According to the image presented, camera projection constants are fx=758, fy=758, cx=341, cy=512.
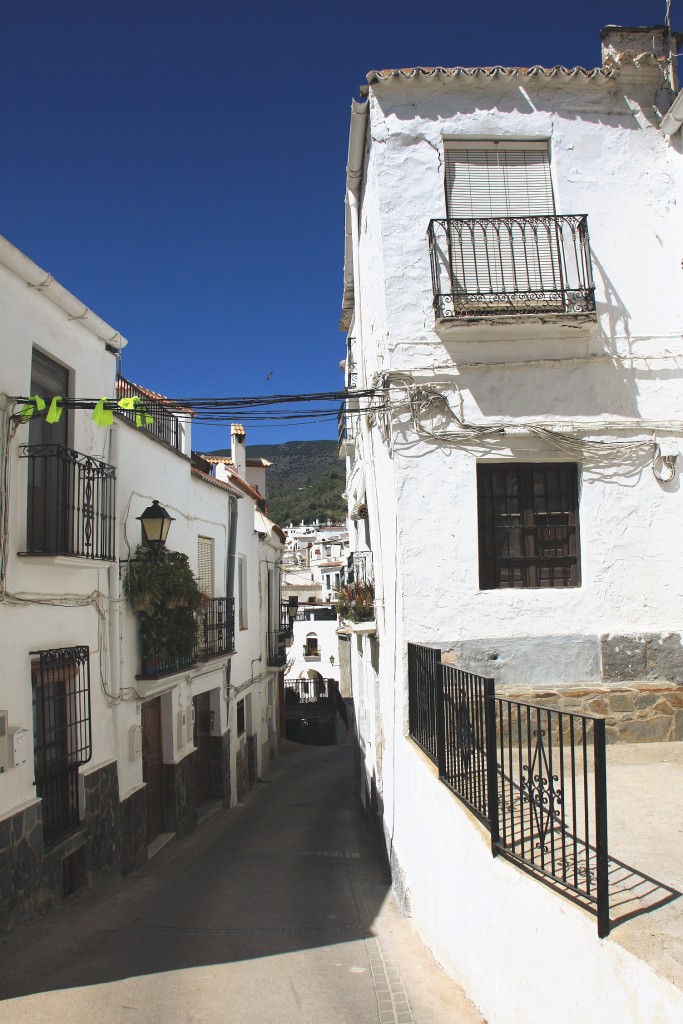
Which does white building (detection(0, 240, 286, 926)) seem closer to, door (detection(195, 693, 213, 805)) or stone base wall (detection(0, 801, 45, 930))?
stone base wall (detection(0, 801, 45, 930))

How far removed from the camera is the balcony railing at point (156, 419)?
33.9 ft

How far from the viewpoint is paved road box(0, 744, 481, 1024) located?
17.6 feet

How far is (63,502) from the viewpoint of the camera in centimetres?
803

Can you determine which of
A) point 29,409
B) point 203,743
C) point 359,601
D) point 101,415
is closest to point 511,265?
point 359,601

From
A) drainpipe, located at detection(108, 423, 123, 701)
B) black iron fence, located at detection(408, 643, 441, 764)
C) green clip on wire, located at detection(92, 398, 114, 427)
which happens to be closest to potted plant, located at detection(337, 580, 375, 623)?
black iron fence, located at detection(408, 643, 441, 764)

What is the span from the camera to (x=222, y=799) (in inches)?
569

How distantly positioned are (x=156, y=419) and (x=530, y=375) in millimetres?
5520

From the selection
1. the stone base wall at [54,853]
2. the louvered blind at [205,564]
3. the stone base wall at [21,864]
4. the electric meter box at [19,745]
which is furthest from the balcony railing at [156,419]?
the stone base wall at [21,864]

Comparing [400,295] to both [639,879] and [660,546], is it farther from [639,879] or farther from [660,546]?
[639,879]

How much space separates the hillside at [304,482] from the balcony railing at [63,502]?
74383mm

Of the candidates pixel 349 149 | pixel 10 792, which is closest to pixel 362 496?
pixel 349 149

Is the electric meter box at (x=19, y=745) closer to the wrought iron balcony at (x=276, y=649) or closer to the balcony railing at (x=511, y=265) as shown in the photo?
the balcony railing at (x=511, y=265)

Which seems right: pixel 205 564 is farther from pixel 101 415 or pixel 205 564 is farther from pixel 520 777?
pixel 520 777

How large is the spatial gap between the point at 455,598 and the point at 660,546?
7.62 feet
